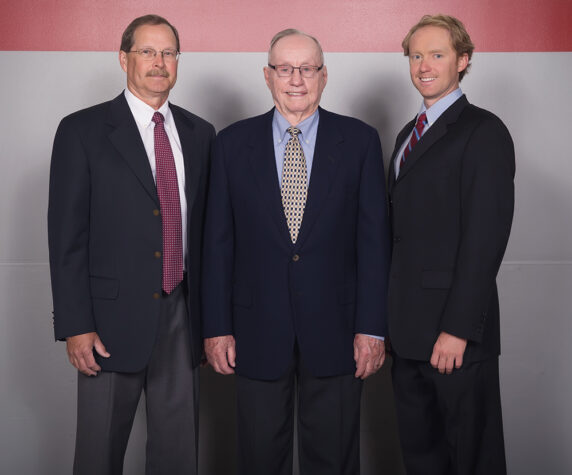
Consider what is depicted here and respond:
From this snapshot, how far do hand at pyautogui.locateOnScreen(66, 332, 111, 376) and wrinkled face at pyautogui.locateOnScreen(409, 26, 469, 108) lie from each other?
1330mm

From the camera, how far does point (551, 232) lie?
307 cm

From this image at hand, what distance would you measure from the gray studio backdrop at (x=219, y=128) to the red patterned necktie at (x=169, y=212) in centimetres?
85

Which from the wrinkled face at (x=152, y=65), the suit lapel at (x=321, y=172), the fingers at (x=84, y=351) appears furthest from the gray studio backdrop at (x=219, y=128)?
the fingers at (x=84, y=351)

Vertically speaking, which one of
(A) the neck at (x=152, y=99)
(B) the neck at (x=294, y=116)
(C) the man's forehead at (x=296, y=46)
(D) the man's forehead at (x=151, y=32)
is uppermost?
(D) the man's forehead at (x=151, y=32)

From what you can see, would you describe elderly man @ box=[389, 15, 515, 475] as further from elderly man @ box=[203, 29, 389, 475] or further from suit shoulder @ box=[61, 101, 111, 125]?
suit shoulder @ box=[61, 101, 111, 125]

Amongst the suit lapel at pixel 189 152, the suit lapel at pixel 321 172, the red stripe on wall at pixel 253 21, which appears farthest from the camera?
the red stripe on wall at pixel 253 21

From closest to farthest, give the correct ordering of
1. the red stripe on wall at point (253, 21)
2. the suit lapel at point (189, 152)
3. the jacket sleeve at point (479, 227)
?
the jacket sleeve at point (479, 227)
the suit lapel at point (189, 152)
the red stripe on wall at point (253, 21)

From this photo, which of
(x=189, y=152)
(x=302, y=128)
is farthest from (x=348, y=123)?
(x=189, y=152)

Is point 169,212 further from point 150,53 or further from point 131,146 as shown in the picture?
point 150,53

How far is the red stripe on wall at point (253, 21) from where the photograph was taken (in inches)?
117

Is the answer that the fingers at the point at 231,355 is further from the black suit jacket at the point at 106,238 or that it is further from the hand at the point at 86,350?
the hand at the point at 86,350

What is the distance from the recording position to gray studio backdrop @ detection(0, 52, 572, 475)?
9.86 feet

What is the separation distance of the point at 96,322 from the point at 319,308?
71 cm

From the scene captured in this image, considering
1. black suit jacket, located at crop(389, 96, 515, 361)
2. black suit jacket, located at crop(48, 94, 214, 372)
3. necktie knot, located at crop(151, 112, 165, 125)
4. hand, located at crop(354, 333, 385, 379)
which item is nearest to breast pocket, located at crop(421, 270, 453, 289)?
black suit jacket, located at crop(389, 96, 515, 361)
